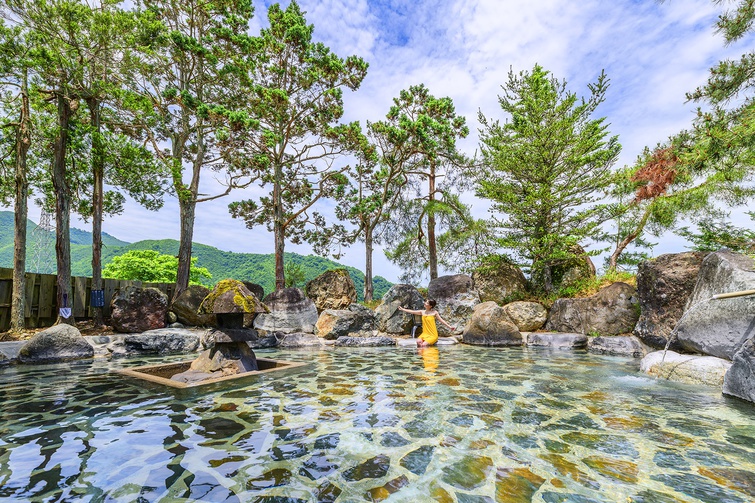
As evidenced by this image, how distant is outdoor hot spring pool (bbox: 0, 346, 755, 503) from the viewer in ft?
8.09

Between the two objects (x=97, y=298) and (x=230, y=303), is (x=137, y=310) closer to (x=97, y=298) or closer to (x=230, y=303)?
(x=97, y=298)

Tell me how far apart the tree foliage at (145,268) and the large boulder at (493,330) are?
25.3 metres

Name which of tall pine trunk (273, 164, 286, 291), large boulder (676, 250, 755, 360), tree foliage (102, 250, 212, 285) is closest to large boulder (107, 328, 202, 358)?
tall pine trunk (273, 164, 286, 291)

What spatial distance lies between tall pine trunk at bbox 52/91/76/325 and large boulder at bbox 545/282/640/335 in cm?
1668

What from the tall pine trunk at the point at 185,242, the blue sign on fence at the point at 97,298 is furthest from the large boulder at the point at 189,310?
the blue sign on fence at the point at 97,298

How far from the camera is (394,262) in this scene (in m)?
20.6

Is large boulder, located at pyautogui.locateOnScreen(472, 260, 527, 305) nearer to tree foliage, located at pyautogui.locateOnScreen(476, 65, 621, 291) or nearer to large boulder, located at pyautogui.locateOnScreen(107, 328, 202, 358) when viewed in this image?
tree foliage, located at pyautogui.locateOnScreen(476, 65, 621, 291)

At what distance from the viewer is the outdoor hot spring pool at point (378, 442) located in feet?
8.09

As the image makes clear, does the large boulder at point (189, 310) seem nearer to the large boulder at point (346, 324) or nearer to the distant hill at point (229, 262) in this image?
the large boulder at point (346, 324)

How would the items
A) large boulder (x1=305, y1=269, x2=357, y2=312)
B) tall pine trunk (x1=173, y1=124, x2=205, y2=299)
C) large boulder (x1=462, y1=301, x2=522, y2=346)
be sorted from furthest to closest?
large boulder (x1=305, y1=269, x2=357, y2=312), tall pine trunk (x1=173, y1=124, x2=205, y2=299), large boulder (x1=462, y1=301, x2=522, y2=346)

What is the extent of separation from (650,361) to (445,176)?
44.2ft

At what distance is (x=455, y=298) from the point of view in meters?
14.7

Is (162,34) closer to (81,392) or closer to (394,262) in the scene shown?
(81,392)

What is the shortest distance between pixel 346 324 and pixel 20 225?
10609 mm
